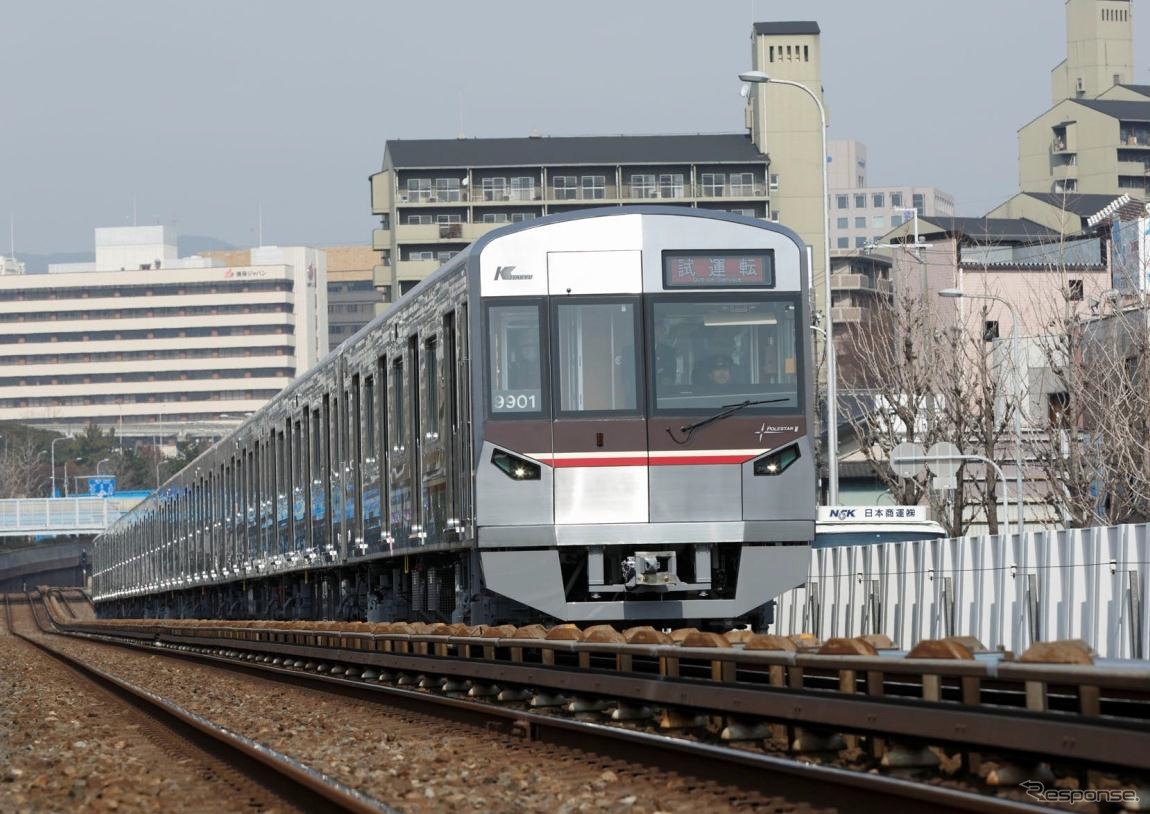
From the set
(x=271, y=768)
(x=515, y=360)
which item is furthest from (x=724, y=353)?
(x=271, y=768)

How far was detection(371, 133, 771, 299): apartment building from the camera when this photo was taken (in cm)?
10750

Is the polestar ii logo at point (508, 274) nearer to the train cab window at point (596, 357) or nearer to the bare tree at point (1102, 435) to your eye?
the train cab window at point (596, 357)

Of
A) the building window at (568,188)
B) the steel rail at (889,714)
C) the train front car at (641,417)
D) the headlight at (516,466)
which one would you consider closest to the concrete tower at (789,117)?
the building window at (568,188)

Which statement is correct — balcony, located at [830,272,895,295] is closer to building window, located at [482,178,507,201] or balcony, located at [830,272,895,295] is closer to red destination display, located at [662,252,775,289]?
building window, located at [482,178,507,201]

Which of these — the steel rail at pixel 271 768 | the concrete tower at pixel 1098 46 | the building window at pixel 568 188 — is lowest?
the steel rail at pixel 271 768

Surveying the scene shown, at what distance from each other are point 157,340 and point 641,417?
168420 mm

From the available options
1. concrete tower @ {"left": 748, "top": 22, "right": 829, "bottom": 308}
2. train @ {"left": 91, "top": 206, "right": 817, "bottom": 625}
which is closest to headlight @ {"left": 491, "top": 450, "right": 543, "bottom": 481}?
train @ {"left": 91, "top": 206, "right": 817, "bottom": 625}

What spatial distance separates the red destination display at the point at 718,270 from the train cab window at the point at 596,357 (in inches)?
18.3

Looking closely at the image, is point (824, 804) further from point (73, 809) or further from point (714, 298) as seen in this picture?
point (714, 298)

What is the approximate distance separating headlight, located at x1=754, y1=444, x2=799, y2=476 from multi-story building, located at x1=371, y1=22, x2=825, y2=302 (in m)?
92.2

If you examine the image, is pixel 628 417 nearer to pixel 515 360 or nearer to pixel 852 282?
pixel 515 360

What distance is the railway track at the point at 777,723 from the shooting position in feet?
22.0

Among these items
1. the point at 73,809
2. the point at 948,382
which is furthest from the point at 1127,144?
the point at 73,809

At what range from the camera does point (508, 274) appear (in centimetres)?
1512
